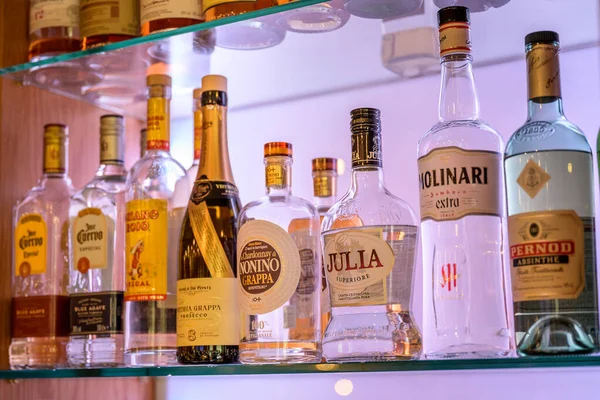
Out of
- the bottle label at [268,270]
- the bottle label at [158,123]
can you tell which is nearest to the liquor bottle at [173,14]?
the bottle label at [158,123]

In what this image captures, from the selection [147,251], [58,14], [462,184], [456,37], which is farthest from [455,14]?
[58,14]

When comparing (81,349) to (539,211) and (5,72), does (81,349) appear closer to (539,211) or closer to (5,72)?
(5,72)

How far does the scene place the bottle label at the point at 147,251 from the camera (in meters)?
1.28

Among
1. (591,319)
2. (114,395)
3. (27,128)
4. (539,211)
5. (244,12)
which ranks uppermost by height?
(244,12)

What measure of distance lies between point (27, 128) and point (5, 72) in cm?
9

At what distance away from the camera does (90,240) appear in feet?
4.46

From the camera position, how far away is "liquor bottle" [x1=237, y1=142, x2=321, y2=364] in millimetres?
1148

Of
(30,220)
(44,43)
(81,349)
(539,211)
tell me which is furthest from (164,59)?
(539,211)

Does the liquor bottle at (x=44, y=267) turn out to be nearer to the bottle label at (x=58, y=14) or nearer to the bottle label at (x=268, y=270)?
the bottle label at (x=58, y=14)

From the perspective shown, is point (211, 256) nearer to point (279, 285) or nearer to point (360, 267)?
point (279, 285)

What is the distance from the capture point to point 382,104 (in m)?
1.42

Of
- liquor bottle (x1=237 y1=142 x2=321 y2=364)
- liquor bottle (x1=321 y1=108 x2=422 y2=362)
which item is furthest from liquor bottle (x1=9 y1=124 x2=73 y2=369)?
liquor bottle (x1=321 y1=108 x2=422 y2=362)

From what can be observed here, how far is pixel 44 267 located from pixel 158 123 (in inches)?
10.8

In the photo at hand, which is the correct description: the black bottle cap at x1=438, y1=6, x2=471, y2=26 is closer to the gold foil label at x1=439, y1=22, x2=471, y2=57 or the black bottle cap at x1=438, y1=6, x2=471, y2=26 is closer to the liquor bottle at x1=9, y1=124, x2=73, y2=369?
the gold foil label at x1=439, y1=22, x2=471, y2=57
